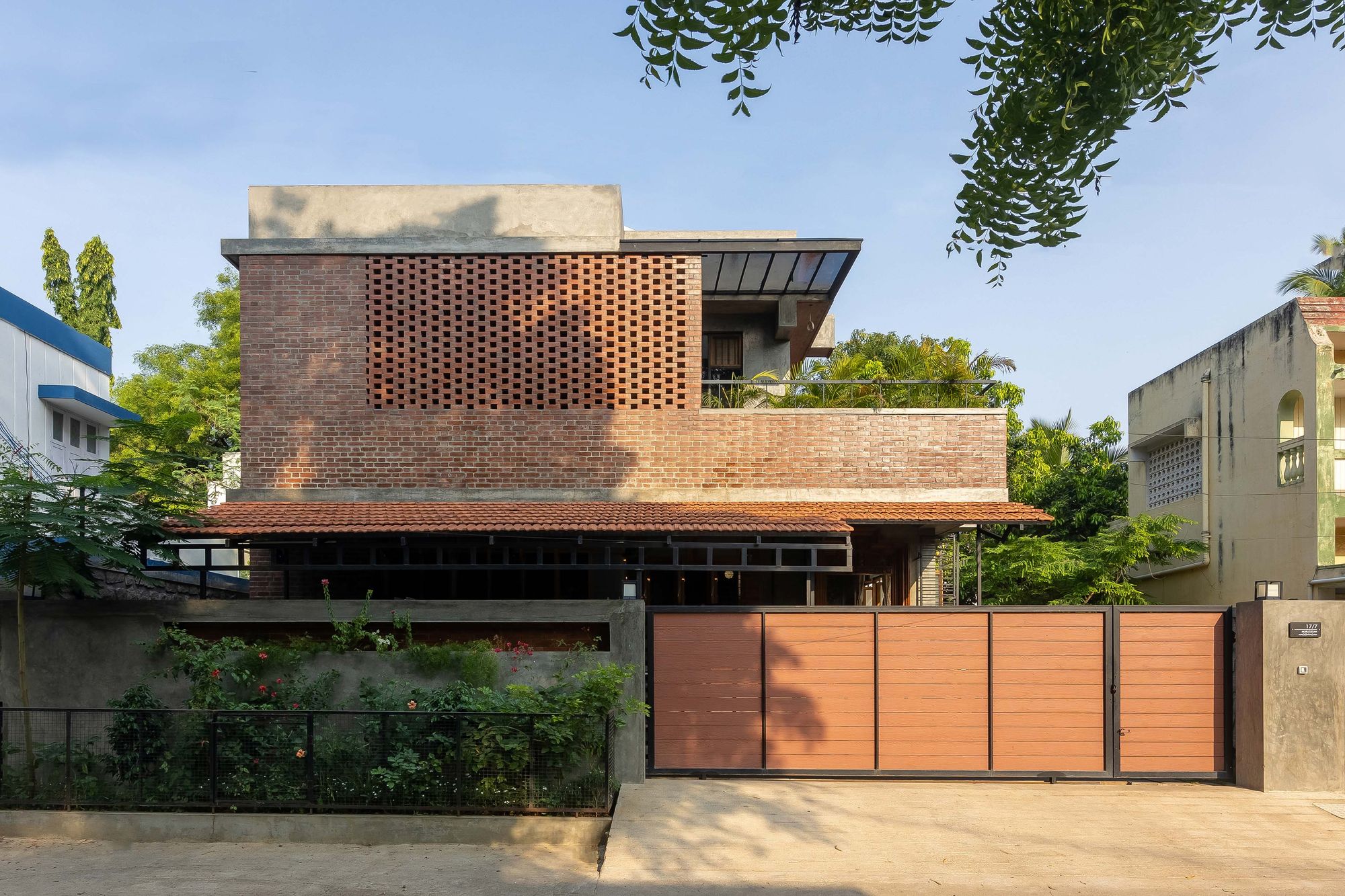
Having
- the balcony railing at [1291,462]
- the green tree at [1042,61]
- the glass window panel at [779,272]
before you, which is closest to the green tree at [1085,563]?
the balcony railing at [1291,462]

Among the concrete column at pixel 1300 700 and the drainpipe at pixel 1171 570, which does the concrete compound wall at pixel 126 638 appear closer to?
the concrete column at pixel 1300 700

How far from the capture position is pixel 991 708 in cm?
1287

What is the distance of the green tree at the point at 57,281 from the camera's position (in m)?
49.5

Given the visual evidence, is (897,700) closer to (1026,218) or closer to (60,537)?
(1026,218)

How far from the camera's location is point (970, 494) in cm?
1599

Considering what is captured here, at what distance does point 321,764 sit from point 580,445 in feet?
21.3

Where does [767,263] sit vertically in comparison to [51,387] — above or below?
above

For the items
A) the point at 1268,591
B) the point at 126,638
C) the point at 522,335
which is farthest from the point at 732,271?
the point at 126,638

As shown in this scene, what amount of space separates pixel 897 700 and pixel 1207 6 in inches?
396

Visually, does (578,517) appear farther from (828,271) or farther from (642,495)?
(828,271)

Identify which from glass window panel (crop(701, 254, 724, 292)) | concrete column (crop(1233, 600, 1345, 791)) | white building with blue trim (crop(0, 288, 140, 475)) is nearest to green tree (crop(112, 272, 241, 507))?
white building with blue trim (crop(0, 288, 140, 475))

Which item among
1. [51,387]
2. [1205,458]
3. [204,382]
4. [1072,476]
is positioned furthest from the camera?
[204,382]

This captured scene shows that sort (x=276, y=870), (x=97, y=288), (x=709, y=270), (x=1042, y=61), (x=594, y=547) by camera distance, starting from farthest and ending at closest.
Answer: (x=97, y=288), (x=709, y=270), (x=594, y=547), (x=276, y=870), (x=1042, y=61)

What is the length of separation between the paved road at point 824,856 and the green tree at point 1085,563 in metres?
14.4
